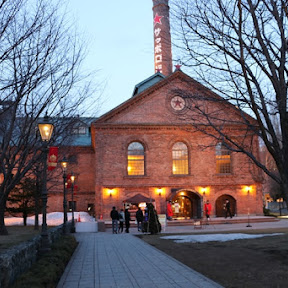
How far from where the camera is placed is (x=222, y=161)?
38.5 meters

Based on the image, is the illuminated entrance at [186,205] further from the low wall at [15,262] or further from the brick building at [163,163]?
the low wall at [15,262]

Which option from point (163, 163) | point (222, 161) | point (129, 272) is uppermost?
point (222, 161)

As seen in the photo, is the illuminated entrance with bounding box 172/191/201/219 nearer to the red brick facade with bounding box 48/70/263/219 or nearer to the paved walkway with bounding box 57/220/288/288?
the red brick facade with bounding box 48/70/263/219

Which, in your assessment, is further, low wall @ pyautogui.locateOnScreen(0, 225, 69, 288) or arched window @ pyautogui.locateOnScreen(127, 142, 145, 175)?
arched window @ pyautogui.locateOnScreen(127, 142, 145, 175)

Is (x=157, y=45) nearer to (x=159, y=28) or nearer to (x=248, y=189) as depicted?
(x=159, y=28)

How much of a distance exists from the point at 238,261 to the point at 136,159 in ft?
84.9

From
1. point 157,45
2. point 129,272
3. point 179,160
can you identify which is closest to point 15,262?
point 129,272

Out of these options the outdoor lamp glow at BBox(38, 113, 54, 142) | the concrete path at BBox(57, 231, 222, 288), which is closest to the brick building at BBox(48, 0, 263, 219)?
the concrete path at BBox(57, 231, 222, 288)

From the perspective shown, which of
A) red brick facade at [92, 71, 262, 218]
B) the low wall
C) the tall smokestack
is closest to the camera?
the low wall

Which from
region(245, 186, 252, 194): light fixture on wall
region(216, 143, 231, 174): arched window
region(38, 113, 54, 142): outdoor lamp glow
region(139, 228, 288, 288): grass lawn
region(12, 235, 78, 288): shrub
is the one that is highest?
region(216, 143, 231, 174): arched window

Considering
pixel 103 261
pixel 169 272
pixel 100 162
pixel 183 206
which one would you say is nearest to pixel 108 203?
pixel 100 162

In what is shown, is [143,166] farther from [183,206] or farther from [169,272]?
[169,272]

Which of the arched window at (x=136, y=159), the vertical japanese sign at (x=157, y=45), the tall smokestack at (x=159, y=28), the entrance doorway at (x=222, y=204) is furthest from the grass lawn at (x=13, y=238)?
the tall smokestack at (x=159, y=28)

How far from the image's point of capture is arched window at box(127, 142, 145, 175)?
3703cm
